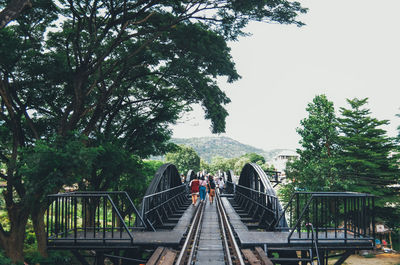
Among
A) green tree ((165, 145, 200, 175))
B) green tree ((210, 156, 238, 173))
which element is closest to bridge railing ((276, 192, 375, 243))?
green tree ((165, 145, 200, 175))

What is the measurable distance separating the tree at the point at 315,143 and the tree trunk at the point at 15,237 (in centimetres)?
2857

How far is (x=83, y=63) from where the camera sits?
1441cm

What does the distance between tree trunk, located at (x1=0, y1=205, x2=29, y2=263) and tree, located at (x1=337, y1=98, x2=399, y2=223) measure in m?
30.3

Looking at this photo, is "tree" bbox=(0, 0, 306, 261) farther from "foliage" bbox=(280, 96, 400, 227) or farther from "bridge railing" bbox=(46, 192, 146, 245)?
"foliage" bbox=(280, 96, 400, 227)

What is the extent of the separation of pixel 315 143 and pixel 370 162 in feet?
22.0

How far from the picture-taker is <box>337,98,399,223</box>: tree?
3362cm

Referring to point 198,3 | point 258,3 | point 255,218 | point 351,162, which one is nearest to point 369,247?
point 255,218

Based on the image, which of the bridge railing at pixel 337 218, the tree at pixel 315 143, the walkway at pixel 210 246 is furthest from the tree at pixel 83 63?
the tree at pixel 315 143

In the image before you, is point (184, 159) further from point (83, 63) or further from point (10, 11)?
point (10, 11)

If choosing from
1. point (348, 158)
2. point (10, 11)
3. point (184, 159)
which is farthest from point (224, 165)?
point (10, 11)

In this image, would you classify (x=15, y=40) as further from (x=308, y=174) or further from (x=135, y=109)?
(x=308, y=174)

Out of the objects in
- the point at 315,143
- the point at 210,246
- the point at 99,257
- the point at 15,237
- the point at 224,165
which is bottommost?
the point at 224,165

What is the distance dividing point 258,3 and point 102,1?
7.19 meters

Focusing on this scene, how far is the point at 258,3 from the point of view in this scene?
12.4 metres
